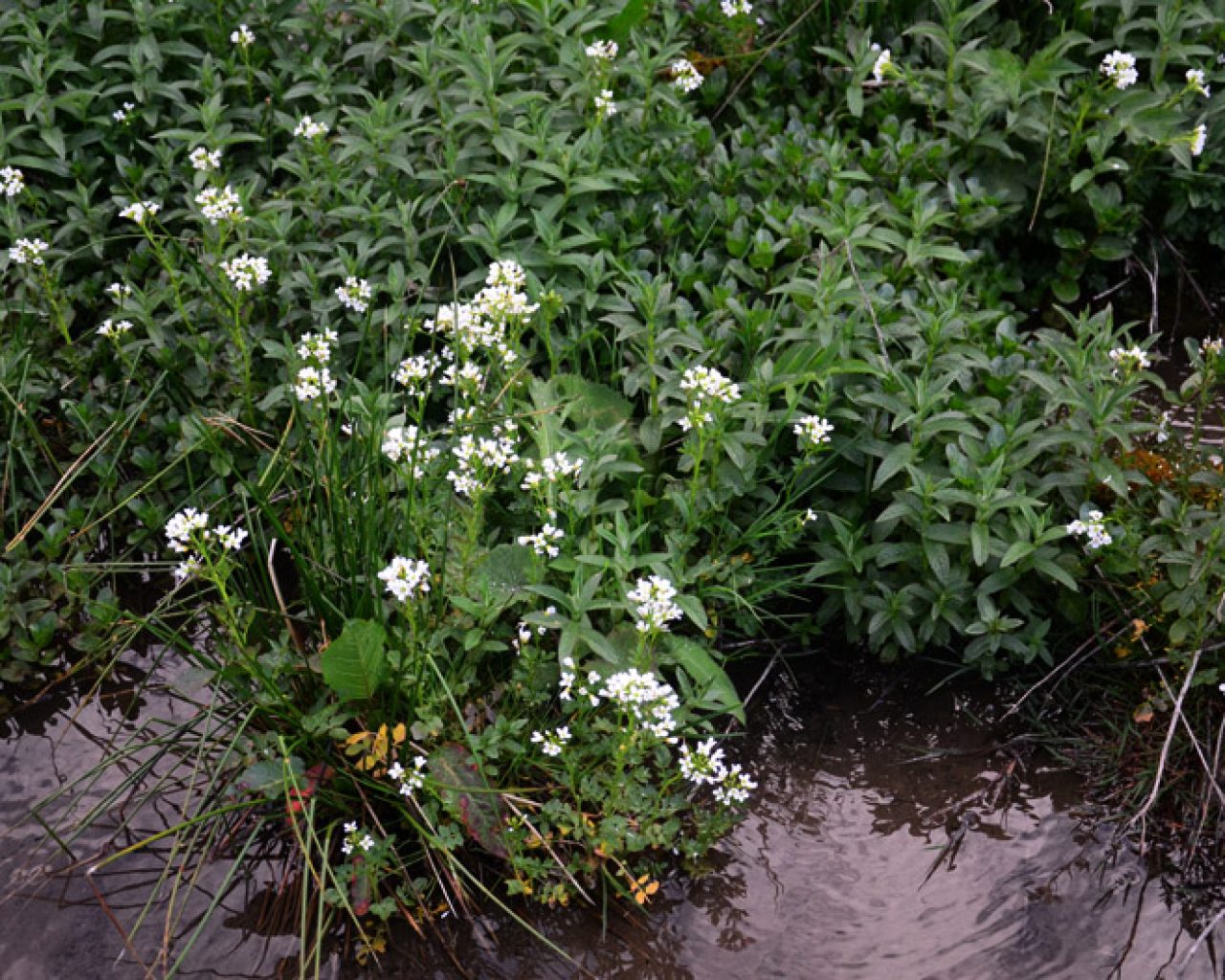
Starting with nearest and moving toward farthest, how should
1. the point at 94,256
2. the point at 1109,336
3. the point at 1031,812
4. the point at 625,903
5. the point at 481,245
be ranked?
1. the point at 625,903
2. the point at 1031,812
3. the point at 1109,336
4. the point at 481,245
5. the point at 94,256

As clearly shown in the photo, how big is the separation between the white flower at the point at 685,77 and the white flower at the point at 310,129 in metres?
1.15

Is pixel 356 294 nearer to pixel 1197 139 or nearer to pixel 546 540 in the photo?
pixel 546 540

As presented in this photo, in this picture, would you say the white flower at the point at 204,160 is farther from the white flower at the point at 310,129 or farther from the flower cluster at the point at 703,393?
the flower cluster at the point at 703,393

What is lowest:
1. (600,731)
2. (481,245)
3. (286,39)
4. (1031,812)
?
(1031,812)

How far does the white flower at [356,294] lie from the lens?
3.63 metres

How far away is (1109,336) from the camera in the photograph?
355 centimetres

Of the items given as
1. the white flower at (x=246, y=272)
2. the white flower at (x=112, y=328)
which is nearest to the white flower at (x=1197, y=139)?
the white flower at (x=246, y=272)

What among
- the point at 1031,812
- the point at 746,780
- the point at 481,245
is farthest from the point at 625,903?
the point at 481,245

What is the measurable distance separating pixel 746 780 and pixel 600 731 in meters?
0.37

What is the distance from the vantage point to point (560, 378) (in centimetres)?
355

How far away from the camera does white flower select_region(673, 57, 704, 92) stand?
167 inches

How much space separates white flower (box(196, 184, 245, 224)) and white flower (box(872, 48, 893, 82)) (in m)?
2.09

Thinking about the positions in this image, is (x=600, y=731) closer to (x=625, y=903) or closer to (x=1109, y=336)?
(x=625, y=903)

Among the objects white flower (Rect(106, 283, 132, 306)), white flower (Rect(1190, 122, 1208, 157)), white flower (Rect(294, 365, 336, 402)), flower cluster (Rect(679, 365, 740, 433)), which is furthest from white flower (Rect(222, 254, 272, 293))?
white flower (Rect(1190, 122, 1208, 157))
